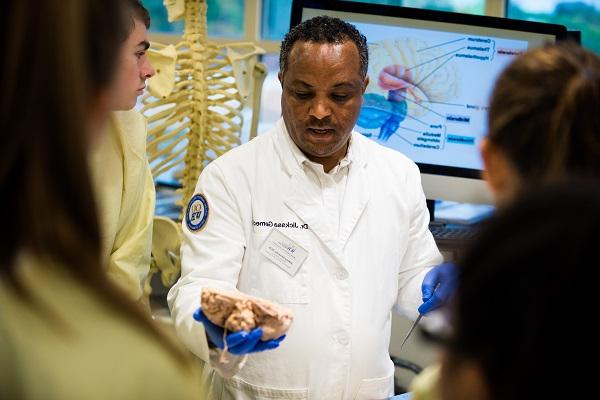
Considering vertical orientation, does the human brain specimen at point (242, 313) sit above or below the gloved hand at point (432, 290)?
above

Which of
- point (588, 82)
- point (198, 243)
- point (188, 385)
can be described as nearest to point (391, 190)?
point (198, 243)

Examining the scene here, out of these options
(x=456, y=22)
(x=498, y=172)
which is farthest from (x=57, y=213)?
(x=456, y=22)

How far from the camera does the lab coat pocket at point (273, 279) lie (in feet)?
5.95

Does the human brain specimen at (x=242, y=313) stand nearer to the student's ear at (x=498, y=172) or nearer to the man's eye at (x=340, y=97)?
the student's ear at (x=498, y=172)

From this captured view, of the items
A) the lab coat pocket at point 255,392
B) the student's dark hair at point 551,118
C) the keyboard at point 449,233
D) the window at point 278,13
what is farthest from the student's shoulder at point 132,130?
the window at point 278,13

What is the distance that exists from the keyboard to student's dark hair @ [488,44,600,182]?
1.38 m

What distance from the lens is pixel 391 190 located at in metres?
1.98

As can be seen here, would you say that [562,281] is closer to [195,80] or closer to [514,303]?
[514,303]

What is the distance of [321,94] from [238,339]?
0.67 metres

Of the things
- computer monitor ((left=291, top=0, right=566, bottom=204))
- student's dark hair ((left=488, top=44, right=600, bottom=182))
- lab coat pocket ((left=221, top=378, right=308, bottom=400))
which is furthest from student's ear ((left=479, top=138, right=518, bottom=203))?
computer monitor ((left=291, top=0, right=566, bottom=204))

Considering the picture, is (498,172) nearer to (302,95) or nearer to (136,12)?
(302,95)

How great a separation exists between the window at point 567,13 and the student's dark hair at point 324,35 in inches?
63.6

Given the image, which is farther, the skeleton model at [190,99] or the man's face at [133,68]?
the skeleton model at [190,99]

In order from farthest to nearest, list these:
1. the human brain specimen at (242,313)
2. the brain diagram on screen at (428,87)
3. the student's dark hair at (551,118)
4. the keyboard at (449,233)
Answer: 1. the brain diagram on screen at (428,87)
2. the keyboard at (449,233)
3. the human brain specimen at (242,313)
4. the student's dark hair at (551,118)
